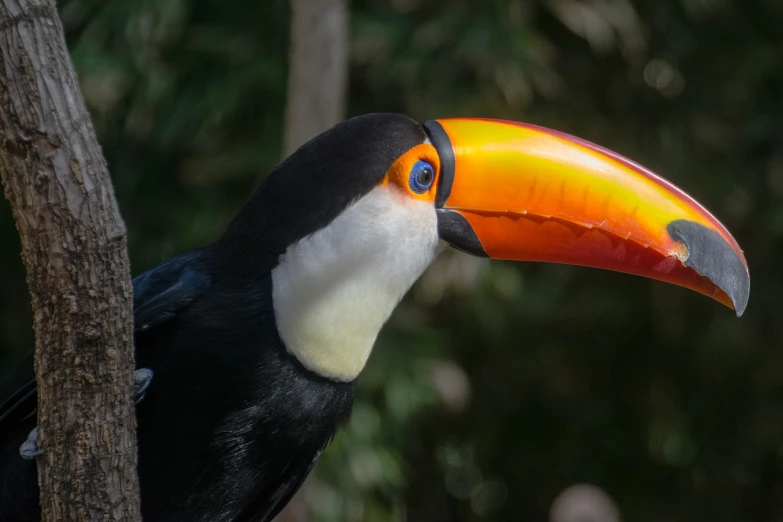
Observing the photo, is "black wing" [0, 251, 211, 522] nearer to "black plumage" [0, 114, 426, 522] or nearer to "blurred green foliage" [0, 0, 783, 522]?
"black plumage" [0, 114, 426, 522]

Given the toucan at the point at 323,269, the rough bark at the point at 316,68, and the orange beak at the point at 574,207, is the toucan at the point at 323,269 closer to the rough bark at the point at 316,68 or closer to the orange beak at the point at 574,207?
the orange beak at the point at 574,207

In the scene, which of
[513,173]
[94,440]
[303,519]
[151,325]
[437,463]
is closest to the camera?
[94,440]

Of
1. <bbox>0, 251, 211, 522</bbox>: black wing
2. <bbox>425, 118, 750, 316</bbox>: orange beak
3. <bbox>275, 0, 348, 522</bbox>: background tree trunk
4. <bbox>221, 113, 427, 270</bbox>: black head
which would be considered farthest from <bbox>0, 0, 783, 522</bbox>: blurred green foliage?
<bbox>221, 113, 427, 270</bbox>: black head

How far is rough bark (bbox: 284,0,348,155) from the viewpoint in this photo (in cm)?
455

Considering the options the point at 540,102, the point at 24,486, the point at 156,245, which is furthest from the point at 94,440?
the point at 540,102

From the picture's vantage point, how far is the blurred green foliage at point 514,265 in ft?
17.0

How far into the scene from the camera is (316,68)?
459cm

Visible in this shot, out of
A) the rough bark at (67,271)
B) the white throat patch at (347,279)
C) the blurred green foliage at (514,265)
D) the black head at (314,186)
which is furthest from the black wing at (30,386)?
the blurred green foliage at (514,265)

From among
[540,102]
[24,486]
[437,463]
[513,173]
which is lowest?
[437,463]

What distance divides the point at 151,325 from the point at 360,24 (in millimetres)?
3069

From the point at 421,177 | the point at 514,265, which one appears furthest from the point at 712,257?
the point at 514,265

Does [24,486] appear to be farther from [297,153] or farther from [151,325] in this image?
[297,153]

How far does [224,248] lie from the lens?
8.70 ft

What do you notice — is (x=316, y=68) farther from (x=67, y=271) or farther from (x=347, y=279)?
(x=67, y=271)
